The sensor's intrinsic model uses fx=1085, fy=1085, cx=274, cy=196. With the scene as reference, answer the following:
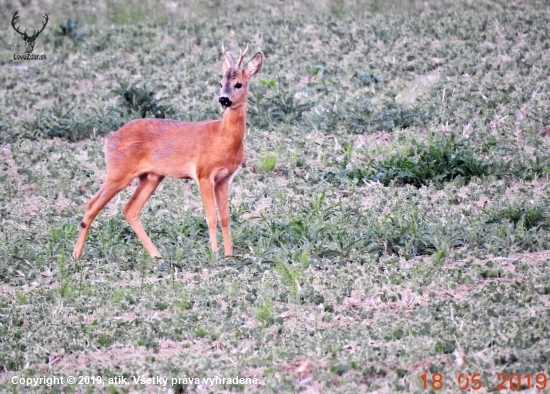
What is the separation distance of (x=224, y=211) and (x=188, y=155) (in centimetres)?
56

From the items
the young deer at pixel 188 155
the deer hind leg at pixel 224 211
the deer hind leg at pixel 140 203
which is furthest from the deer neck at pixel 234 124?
the deer hind leg at pixel 140 203

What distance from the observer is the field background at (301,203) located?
7.00 m

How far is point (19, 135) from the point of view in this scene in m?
13.2

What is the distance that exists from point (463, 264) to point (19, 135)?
6.78m

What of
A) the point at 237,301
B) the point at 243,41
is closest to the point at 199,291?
the point at 237,301

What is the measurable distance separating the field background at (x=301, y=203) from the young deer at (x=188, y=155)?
1.15 feet

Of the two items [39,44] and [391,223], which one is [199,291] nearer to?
[391,223]

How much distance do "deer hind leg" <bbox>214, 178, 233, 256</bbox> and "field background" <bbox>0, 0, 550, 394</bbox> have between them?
0.17 meters

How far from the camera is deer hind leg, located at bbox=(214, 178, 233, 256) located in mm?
9078

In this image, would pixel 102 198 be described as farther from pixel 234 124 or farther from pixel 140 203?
pixel 234 124

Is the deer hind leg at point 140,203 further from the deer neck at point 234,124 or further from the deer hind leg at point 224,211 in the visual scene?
the deer neck at point 234,124

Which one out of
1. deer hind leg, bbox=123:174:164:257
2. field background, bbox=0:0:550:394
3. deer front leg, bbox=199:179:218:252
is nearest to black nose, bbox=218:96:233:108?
deer front leg, bbox=199:179:218:252

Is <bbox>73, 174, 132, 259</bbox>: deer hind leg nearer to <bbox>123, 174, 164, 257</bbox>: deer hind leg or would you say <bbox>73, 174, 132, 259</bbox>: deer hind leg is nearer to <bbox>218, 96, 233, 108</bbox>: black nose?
<bbox>123, 174, 164, 257</bbox>: deer hind leg

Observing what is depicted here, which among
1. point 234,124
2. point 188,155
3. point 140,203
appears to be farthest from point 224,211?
point 140,203
